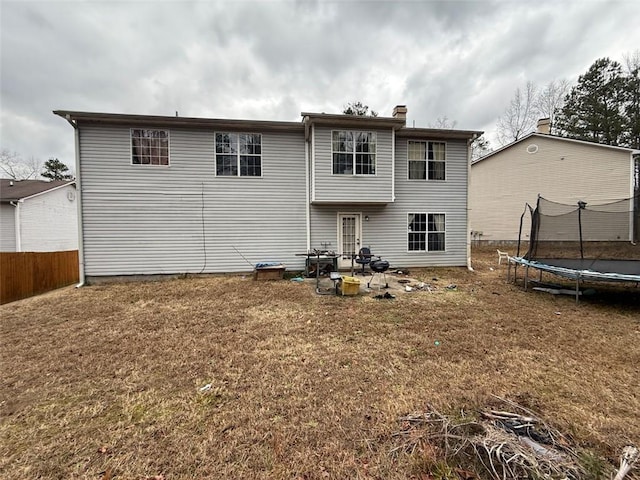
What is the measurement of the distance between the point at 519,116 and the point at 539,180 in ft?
40.2

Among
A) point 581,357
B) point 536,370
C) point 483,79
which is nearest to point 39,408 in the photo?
point 536,370

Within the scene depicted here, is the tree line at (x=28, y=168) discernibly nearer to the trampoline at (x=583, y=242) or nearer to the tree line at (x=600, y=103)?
the trampoline at (x=583, y=242)

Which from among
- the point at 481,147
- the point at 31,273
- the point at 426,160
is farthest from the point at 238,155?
the point at 481,147

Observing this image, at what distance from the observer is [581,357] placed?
12.2 feet

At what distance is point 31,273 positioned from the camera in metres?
8.34

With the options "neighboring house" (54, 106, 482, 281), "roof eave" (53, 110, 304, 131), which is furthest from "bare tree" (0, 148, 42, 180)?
"neighboring house" (54, 106, 482, 281)

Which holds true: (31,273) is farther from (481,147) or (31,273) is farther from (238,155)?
(481,147)

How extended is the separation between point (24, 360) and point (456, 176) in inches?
481

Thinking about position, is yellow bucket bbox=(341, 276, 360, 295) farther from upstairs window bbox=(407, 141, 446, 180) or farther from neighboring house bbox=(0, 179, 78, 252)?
neighboring house bbox=(0, 179, 78, 252)

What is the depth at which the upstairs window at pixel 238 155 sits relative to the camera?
364 inches

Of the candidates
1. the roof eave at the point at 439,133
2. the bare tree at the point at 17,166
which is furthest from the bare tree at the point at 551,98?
the bare tree at the point at 17,166

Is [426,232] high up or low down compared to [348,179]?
down

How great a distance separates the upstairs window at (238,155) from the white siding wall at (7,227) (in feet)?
38.4

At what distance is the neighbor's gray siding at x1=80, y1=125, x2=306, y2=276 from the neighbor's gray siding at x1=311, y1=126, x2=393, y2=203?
75cm
